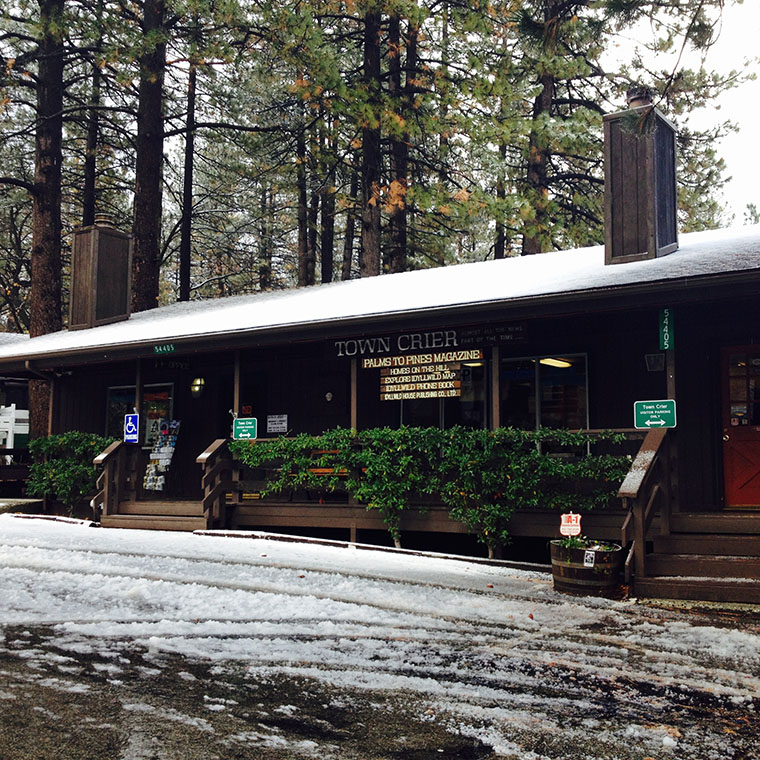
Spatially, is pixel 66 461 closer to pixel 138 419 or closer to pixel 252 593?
pixel 138 419

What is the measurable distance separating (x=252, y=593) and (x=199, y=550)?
2.83 metres

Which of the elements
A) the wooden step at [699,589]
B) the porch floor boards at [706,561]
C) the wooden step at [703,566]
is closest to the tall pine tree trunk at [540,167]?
the porch floor boards at [706,561]

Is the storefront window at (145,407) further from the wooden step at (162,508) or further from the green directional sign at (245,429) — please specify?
the green directional sign at (245,429)

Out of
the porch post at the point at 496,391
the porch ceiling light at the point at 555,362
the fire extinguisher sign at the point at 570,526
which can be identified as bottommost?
the fire extinguisher sign at the point at 570,526

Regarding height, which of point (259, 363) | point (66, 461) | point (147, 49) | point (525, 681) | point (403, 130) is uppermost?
point (147, 49)

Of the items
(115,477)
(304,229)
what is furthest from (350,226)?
(115,477)

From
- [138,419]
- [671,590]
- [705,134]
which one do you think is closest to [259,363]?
[138,419]

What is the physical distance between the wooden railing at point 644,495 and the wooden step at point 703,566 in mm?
186

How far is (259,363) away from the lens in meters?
15.9

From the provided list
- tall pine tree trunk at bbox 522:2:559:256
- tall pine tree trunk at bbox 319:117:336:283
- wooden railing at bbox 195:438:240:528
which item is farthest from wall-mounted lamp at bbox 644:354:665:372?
tall pine tree trunk at bbox 319:117:336:283

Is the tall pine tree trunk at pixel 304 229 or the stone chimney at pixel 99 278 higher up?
the tall pine tree trunk at pixel 304 229

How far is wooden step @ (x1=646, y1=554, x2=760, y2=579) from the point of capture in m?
8.28

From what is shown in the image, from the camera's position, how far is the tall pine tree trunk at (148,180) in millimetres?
22359

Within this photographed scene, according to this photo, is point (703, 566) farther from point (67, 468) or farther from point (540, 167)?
point (540, 167)
